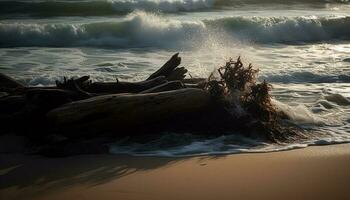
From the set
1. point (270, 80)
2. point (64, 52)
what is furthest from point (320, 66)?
point (64, 52)

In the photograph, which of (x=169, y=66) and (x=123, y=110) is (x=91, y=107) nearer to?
(x=123, y=110)

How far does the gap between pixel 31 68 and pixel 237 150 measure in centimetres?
647

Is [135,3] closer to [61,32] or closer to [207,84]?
[61,32]

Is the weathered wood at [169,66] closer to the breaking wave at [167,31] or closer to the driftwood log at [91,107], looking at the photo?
the driftwood log at [91,107]

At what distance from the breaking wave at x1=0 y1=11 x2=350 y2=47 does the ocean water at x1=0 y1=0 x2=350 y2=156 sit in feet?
0.11

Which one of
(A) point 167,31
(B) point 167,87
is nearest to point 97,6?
(A) point 167,31

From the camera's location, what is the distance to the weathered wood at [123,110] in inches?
193

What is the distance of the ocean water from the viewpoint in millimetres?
5812

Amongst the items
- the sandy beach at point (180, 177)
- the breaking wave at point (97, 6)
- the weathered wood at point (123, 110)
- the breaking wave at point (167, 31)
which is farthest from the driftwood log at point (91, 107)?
the breaking wave at point (97, 6)

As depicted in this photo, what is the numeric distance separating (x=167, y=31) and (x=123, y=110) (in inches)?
452

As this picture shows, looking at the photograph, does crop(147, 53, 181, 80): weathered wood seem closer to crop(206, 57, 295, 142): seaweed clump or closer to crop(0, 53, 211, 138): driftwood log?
crop(0, 53, 211, 138): driftwood log

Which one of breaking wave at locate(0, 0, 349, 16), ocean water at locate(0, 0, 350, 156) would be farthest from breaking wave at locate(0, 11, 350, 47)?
breaking wave at locate(0, 0, 349, 16)

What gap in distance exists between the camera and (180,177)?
412 cm

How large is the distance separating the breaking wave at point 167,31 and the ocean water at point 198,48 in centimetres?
3
